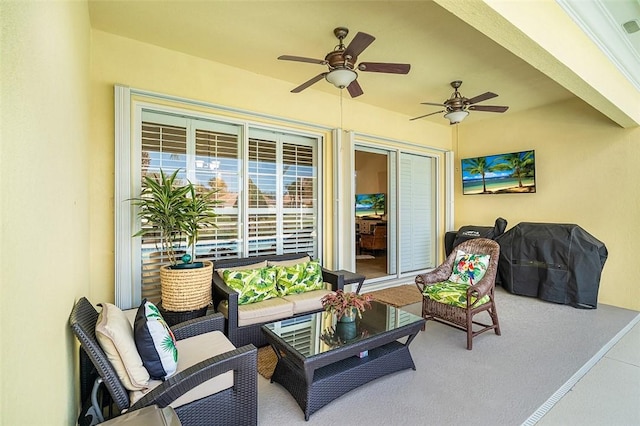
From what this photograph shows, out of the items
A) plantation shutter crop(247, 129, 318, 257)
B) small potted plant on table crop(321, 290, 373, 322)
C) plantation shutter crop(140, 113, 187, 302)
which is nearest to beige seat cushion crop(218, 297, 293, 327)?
small potted plant on table crop(321, 290, 373, 322)

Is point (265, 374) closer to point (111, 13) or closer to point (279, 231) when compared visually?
point (279, 231)

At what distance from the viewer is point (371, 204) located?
977 cm

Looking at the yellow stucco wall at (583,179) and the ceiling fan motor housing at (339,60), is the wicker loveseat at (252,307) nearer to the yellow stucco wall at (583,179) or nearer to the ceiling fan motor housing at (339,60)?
the ceiling fan motor housing at (339,60)

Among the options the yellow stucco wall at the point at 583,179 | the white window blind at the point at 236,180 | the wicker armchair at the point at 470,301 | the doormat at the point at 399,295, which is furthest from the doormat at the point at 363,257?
the wicker armchair at the point at 470,301

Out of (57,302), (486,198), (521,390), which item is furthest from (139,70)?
(486,198)

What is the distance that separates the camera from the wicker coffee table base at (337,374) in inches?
82.9

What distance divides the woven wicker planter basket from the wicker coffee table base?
1032mm

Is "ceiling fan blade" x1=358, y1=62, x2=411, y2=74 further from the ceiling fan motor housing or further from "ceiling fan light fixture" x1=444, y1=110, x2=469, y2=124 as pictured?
"ceiling fan light fixture" x1=444, y1=110, x2=469, y2=124

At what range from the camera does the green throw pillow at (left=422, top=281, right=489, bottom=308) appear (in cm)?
321

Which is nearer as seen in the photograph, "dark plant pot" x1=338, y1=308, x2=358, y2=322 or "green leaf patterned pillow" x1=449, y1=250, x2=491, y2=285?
"dark plant pot" x1=338, y1=308, x2=358, y2=322

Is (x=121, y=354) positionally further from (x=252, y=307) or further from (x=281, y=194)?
(x=281, y=194)

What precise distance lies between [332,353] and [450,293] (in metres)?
1.81

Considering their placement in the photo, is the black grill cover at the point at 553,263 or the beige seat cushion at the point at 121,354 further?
the black grill cover at the point at 553,263

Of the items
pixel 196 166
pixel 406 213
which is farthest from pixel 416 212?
pixel 196 166
